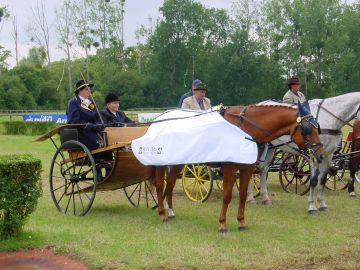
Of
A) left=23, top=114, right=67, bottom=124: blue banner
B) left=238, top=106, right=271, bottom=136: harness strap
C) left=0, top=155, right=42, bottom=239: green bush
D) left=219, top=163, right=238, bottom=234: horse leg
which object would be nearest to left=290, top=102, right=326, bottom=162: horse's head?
left=238, top=106, right=271, bottom=136: harness strap

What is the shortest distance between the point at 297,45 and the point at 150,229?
59.0 meters

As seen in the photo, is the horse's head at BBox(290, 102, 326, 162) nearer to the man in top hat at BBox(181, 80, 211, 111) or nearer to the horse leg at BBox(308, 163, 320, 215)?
the horse leg at BBox(308, 163, 320, 215)

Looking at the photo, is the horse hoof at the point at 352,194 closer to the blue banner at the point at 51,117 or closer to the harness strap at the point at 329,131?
the harness strap at the point at 329,131

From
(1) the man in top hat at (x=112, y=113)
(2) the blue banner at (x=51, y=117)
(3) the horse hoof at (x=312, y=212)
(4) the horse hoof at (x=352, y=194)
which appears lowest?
(4) the horse hoof at (x=352, y=194)

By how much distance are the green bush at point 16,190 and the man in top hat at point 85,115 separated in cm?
180

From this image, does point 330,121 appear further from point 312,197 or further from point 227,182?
point 227,182

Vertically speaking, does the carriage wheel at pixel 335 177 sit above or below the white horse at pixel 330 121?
below

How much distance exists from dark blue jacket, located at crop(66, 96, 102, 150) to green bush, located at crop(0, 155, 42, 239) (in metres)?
1.79

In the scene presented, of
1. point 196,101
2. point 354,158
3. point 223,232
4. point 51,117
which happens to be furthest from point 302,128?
point 51,117

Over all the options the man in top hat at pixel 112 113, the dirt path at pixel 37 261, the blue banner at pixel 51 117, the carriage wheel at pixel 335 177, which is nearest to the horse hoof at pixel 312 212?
the carriage wheel at pixel 335 177

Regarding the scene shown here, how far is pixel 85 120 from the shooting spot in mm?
9156

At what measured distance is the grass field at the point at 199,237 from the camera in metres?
6.23

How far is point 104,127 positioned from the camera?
902 cm

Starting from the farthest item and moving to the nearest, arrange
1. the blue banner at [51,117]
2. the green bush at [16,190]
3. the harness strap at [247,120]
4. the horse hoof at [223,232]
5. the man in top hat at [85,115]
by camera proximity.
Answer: the blue banner at [51,117]
the man in top hat at [85,115]
the harness strap at [247,120]
the horse hoof at [223,232]
the green bush at [16,190]
